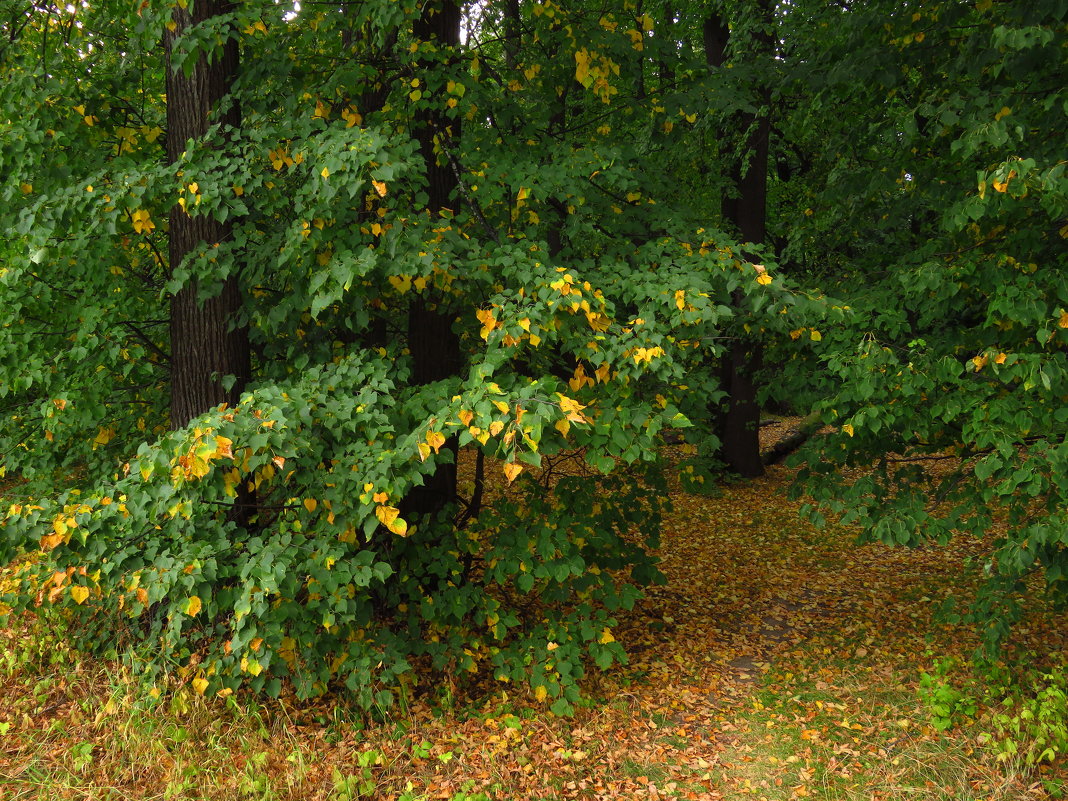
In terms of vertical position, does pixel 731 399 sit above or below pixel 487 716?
above

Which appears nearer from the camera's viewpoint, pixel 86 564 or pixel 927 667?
pixel 86 564

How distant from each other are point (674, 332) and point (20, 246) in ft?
14.1

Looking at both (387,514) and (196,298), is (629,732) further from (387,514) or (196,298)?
(196,298)

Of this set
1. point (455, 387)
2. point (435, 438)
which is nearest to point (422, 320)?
point (455, 387)

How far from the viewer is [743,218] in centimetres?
1193

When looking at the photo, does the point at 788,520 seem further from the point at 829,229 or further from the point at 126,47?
the point at 126,47

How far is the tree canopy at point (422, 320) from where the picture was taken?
4.24 meters

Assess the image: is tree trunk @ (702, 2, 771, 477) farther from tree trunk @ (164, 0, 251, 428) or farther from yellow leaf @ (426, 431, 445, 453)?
yellow leaf @ (426, 431, 445, 453)

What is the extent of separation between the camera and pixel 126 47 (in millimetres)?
5824

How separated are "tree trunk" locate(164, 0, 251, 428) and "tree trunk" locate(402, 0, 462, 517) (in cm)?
138

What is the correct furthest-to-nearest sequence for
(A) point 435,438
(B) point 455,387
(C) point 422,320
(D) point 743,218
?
(D) point 743,218
(C) point 422,320
(B) point 455,387
(A) point 435,438

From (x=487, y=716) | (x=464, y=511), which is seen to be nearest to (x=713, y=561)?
(x=464, y=511)

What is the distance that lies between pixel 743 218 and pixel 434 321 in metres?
7.53

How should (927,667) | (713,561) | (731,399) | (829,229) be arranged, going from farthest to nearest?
(731,399) < (713,561) < (829,229) < (927,667)
